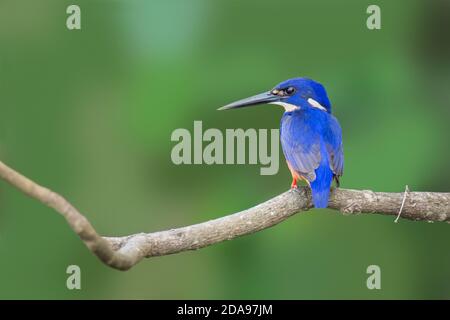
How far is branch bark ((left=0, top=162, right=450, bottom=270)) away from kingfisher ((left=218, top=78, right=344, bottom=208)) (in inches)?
3.7

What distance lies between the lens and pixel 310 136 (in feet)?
11.1

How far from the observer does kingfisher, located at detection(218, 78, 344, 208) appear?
3230mm

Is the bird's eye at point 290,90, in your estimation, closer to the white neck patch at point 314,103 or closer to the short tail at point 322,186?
the white neck patch at point 314,103

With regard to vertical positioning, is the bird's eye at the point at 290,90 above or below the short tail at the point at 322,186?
above

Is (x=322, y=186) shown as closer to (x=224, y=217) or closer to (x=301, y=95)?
(x=224, y=217)

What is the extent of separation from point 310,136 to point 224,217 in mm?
574

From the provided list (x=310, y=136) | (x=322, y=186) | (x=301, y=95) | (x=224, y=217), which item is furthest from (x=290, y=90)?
(x=224, y=217)

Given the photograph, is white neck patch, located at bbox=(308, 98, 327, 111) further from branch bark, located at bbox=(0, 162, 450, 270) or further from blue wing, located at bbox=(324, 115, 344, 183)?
branch bark, located at bbox=(0, 162, 450, 270)

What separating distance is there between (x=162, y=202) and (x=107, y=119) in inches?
24.8

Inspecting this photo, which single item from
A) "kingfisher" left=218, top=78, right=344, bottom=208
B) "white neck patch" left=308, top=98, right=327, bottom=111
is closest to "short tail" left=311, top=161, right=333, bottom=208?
"kingfisher" left=218, top=78, right=344, bottom=208

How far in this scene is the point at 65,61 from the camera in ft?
16.5

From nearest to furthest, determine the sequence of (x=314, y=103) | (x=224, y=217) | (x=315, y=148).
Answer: (x=224, y=217) → (x=315, y=148) → (x=314, y=103)

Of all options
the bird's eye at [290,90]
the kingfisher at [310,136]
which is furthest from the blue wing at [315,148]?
the bird's eye at [290,90]

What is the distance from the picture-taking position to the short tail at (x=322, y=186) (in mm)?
3160
